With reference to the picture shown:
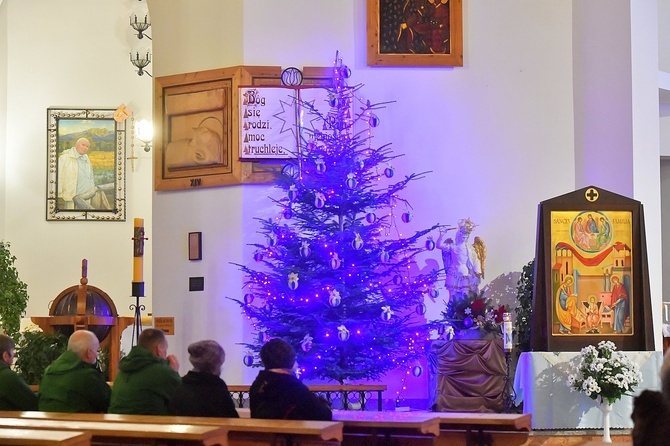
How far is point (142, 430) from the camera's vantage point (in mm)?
5887

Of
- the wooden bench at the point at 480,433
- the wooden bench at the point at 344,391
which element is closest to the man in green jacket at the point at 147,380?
the wooden bench at the point at 480,433

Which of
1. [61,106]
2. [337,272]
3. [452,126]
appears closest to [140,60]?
[61,106]

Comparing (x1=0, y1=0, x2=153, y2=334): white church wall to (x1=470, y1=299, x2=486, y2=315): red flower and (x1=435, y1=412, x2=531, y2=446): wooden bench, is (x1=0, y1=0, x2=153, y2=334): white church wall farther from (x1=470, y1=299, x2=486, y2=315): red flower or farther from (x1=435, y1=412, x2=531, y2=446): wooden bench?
(x1=435, y1=412, x2=531, y2=446): wooden bench

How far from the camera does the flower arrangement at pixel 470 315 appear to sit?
11.2 meters

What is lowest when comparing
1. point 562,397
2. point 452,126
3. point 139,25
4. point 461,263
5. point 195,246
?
point 562,397

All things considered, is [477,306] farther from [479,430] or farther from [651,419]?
[651,419]

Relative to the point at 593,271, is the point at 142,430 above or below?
below

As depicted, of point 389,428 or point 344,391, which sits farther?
point 344,391

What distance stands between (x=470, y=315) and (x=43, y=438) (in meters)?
6.54

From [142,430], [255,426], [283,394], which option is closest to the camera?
[142,430]

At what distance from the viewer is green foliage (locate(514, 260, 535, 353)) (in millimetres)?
11430

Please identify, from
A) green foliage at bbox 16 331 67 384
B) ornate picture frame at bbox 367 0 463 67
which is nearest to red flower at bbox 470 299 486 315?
ornate picture frame at bbox 367 0 463 67

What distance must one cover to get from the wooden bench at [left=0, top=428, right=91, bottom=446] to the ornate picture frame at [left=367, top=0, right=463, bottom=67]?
7.60m

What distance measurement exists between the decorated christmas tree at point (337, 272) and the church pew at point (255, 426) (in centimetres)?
379
